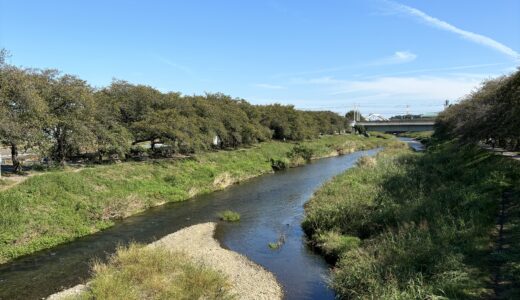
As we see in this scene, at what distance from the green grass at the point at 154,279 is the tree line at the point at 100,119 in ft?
51.4

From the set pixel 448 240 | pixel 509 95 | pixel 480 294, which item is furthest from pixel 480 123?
pixel 480 294

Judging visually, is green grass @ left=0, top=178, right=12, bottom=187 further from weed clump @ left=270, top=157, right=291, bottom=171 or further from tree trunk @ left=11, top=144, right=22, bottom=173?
weed clump @ left=270, top=157, right=291, bottom=171

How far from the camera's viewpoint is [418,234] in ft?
57.2

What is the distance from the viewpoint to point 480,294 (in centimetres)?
1216

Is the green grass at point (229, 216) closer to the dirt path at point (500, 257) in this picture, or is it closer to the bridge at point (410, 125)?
the dirt path at point (500, 257)

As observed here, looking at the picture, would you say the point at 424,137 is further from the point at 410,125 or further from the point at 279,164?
the point at 279,164

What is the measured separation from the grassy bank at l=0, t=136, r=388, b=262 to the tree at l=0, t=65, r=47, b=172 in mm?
2944

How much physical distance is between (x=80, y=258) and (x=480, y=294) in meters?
17.6

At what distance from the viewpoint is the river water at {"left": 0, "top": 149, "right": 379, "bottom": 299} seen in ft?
55.9

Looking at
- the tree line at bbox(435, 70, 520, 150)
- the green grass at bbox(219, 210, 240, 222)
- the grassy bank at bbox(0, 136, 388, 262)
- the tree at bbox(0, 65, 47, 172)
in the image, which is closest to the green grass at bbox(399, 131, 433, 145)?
the tree line at bbox(435, 70, 520, 150)

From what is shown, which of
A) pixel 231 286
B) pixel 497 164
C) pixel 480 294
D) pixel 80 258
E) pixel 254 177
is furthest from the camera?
pixel 254 177

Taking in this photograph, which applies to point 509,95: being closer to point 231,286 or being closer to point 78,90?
point 231,286

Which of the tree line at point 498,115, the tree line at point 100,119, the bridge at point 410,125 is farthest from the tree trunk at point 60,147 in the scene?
the bridge at point 410,125

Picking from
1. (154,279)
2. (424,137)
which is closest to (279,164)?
(154,279)
